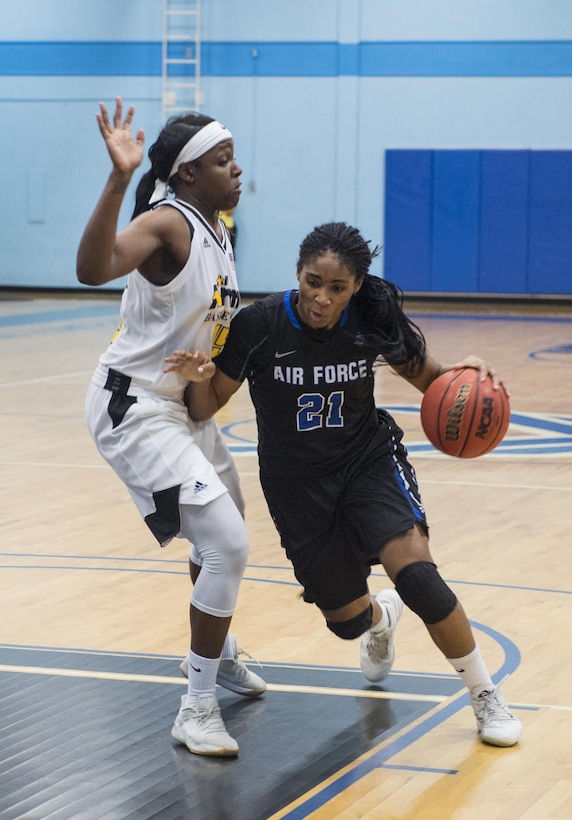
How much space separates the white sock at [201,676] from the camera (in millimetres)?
3807

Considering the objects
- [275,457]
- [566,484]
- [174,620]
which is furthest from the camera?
[566,484]

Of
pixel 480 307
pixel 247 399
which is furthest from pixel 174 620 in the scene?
pixel 480 307

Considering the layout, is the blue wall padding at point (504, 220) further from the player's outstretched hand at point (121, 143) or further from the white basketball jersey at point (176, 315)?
the player's outstretched hand at point (121, 143)

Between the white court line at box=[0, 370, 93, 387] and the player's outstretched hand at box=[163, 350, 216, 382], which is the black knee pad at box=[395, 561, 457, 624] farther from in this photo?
the white court line at box=[0, 370, 93, 387]

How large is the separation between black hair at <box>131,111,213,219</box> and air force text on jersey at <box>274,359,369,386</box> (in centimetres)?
62

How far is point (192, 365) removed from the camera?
3.67 m

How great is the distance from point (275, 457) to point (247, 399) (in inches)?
285

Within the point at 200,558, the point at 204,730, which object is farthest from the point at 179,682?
the point at 204,730

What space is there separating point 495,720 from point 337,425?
0.95 meters

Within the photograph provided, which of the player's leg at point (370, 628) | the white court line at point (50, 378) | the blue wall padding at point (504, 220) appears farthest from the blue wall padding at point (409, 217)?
the player's leg at point (370, 628)

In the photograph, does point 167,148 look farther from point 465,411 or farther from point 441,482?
point 441,482

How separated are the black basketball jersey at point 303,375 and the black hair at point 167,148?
0.45 m

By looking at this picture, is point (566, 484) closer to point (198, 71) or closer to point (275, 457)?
point (275, 457)

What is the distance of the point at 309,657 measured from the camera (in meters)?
4.59
